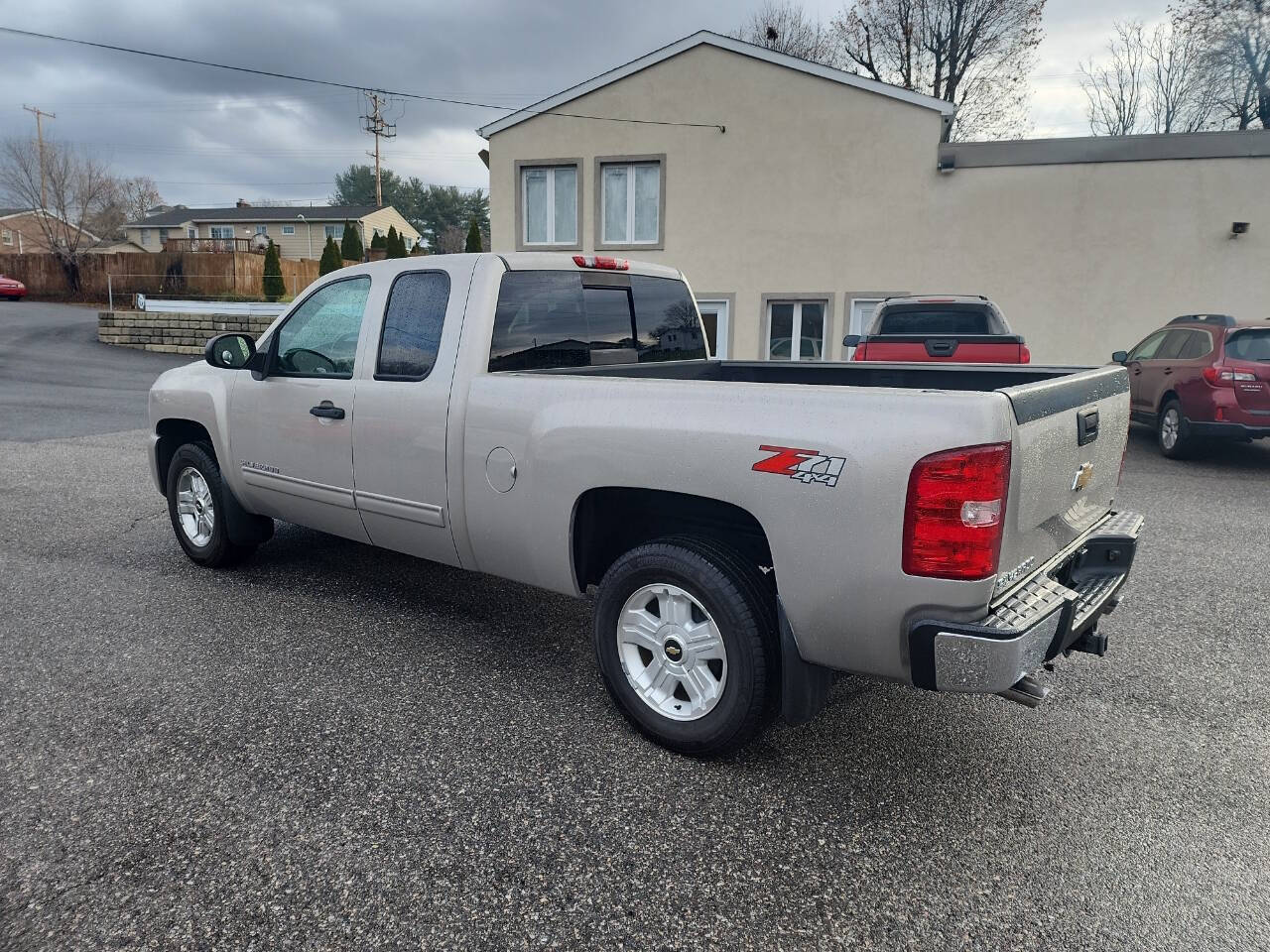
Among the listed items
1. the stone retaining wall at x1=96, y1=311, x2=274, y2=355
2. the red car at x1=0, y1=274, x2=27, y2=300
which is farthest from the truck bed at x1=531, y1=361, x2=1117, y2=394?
the red car at x1=0, y1=274, x2=27, y2=300

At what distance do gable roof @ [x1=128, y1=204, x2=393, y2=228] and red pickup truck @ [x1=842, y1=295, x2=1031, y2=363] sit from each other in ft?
178

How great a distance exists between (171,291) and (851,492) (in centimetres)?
3595

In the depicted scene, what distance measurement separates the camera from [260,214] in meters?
61.7

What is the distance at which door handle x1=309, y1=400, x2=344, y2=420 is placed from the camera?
13.8 ft

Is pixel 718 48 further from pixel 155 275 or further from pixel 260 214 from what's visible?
pixel 260 214

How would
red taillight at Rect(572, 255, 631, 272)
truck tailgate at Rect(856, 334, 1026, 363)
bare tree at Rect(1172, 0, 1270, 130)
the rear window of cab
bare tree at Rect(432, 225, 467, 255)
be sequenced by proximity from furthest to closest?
bare tree at Rect(432, 225, 467, 255) < bare tree at Rect(1172, 0, 1270, 130) < truck tailgate at Rect(856, 334, 1026, 363) < red taillight at Rect(572, 255, 631, 272) < the rear window of cab

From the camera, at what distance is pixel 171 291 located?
106ft

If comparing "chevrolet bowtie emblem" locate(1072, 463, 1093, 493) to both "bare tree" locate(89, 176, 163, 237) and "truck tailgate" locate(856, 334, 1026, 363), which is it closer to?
"truck tailgate" locate(856, 334, 1026, 363)

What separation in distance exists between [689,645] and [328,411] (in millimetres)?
2367

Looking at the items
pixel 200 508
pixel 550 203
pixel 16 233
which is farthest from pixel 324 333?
pixel 16 233

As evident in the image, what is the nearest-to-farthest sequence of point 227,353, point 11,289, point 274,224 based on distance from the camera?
point 227,353, point 11,289, point 274,224

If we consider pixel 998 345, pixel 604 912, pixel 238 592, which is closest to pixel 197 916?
pixel 604 912

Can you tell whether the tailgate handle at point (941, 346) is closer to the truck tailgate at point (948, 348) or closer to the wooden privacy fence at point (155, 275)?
the truck tailgate at point (948, 348)

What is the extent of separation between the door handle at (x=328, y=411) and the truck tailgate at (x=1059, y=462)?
10.3ft
